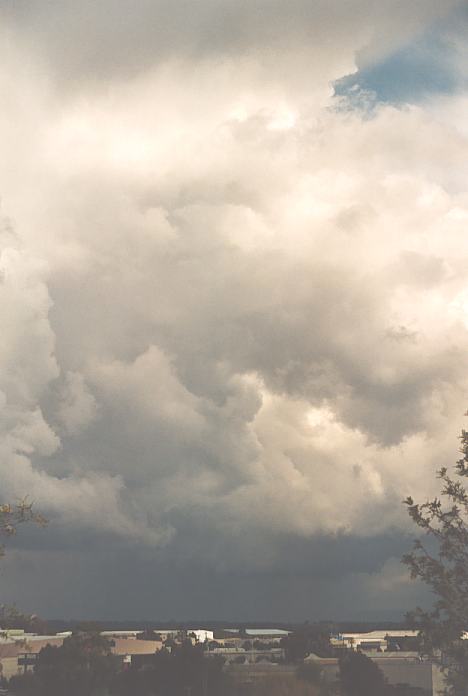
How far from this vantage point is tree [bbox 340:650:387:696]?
1214 cm

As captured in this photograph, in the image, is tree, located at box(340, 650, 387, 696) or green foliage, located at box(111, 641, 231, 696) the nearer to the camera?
green foliage, located at box(111, 641, 231, 696)

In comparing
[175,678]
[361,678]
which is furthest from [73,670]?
[361,678]

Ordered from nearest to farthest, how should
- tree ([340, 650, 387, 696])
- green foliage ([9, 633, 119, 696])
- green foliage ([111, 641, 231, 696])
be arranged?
green foliage ([9, 633, 119, 696]) < green foliage ([111, 641, 231, 696]) < tree ([340, 650, 387, 696])

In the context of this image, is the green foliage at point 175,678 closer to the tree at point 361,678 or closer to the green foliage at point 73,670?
the green foliage at point 73,670

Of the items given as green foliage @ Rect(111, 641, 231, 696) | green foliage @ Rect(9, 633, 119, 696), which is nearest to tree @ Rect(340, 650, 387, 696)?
green foliage @ Rect(111, 641, 231, 696)

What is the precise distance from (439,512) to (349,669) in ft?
23.1

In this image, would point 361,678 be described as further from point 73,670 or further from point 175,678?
point 73,670

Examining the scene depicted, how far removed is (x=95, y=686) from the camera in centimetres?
1124

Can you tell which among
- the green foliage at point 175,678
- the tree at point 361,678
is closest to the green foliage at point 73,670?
the green foliage at point 175,678

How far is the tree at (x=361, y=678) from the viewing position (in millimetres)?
12141

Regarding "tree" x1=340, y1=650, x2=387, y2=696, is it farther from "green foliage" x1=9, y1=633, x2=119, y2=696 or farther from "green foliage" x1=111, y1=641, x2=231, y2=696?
"green foliage" x1=9, y1=633, x2=119, y2=696

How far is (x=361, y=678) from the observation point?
1301 centimetres

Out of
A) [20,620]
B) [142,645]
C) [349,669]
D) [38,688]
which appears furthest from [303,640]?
[20,620]

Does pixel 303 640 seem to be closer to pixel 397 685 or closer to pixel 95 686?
pixel 397 685
